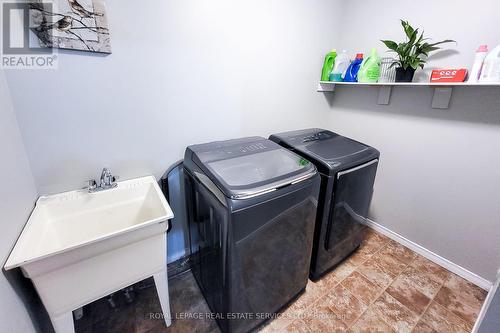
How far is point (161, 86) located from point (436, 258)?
2.59m

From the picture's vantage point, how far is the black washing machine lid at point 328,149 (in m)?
1.41

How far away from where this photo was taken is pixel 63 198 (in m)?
1.15

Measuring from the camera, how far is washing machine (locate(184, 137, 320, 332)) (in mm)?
1009

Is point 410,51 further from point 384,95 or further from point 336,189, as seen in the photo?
point 336,189

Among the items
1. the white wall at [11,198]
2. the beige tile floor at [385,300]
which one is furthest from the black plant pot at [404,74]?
the white wall at [11,198]

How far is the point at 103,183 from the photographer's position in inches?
48.5

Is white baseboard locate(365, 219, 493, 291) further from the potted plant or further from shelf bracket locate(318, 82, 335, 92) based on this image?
shelf bracket locate(318, 82, 335, 92)

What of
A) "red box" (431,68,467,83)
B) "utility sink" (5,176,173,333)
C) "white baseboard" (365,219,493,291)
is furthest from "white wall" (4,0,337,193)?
"white baseboard" (365,219,493,291)

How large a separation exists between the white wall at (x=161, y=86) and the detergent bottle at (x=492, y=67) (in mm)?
1215

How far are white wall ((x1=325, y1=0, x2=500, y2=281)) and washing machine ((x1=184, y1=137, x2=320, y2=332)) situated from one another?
3.97 ft

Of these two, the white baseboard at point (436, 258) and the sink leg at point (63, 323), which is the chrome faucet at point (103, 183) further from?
the white baseboard at point (436, 258)

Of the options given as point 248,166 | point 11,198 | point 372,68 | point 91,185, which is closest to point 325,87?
point 372,68

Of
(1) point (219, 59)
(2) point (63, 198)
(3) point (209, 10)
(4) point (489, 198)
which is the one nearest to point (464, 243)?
(4) point (489, 198)
